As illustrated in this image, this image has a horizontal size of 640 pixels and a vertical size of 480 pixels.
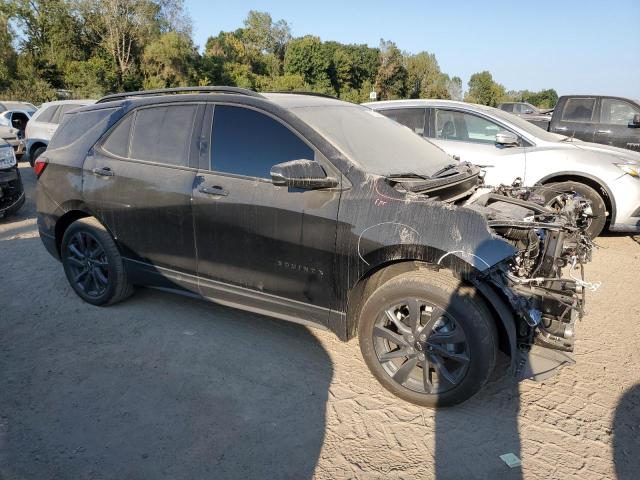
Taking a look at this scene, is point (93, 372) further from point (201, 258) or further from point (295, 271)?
point (295, 271)

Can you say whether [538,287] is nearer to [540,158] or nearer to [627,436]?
[627,436]

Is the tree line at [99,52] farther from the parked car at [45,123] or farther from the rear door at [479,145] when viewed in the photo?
the rear door at [479,145]

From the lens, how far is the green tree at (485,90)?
8188 centimetres

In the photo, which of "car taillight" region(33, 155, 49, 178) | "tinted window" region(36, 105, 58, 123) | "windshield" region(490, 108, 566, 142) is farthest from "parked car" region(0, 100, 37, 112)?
"windshield" region(490, 108, 566, 142)

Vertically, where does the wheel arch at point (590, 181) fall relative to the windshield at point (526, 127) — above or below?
below

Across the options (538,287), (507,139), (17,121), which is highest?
(17,121)

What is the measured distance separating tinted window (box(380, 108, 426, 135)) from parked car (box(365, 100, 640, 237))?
6 cm

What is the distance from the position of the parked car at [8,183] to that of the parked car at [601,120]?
1015 cm

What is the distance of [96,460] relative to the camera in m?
2.58

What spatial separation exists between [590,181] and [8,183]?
26.9 feet

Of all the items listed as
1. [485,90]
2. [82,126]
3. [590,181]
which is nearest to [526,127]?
[590,181]

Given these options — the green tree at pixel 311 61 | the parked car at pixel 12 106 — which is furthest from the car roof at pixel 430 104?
the green tree at pixel 311 61

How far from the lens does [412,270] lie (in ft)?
10.0

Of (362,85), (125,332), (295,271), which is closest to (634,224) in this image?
(295,271)
